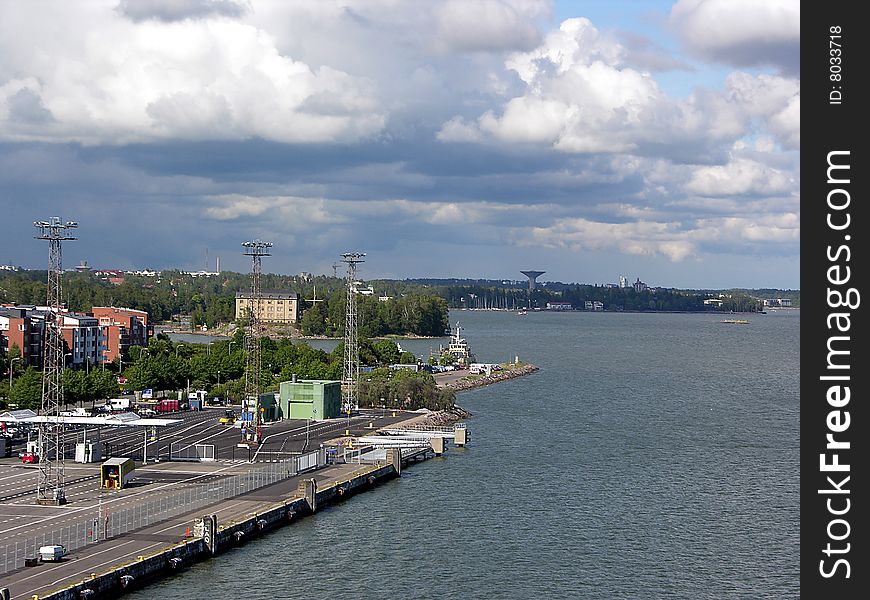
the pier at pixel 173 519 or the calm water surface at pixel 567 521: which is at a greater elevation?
the pier at pixel 173 519

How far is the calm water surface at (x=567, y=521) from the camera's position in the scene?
22203 mm

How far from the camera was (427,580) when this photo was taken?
22.6 m

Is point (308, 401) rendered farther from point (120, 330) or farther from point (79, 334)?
point (120, 330)

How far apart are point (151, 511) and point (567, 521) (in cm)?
989

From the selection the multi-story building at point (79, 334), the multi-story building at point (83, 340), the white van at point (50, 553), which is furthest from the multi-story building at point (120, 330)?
the white van at point (50, 553)

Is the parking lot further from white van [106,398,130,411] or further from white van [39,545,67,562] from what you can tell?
white van [39,545,67,562]

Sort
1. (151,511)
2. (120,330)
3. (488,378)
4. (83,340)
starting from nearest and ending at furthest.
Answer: (151,511)
(83,340)
(120,330)
(488,378)

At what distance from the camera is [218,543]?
23.7 m

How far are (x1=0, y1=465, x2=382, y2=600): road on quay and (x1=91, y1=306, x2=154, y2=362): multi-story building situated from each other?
1644 inches

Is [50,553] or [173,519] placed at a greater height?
[50,553]

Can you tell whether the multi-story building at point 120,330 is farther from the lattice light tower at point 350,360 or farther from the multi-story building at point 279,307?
the multi-story building at point 279,307

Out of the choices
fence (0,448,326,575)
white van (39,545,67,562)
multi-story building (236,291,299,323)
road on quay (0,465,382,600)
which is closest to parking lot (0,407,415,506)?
fence (0,448,326,575)

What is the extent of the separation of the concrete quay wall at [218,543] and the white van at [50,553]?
3.87 feet

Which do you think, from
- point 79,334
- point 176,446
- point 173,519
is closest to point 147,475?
point 176,446
